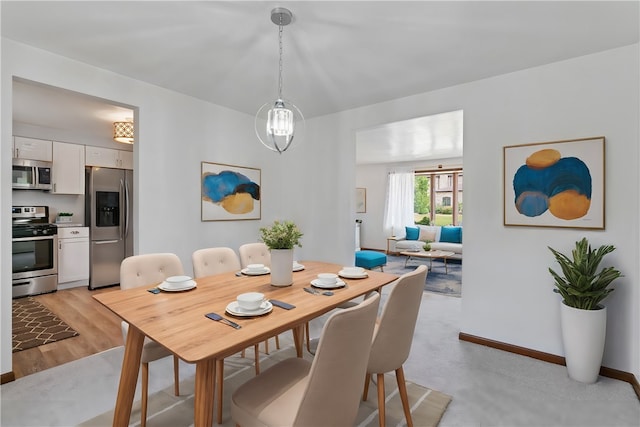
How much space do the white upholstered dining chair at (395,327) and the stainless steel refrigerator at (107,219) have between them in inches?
185

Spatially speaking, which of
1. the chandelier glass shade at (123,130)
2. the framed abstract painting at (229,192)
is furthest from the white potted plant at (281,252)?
the chandelier glass shade at (123,130)

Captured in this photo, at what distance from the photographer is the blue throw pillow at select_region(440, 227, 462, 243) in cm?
722

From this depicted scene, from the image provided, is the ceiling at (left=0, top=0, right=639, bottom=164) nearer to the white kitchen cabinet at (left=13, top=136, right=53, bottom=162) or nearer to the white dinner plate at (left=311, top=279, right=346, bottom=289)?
the white dinner plate at (left=311, top=279, right=346, bottom=289)

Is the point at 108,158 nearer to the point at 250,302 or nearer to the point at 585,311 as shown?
the point at 250,302

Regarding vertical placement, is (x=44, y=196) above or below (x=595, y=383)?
above

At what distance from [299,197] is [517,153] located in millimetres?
2581

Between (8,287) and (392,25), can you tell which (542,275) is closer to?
(392,25)

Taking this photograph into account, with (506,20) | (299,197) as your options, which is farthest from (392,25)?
(299,197)

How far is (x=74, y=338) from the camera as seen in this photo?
3000 mm

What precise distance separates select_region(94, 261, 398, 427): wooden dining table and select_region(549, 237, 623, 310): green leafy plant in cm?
138

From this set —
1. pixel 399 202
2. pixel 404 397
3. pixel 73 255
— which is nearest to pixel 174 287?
pixel 404 397

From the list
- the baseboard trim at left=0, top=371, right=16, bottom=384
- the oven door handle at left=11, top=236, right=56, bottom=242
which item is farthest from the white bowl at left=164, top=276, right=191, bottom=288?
the oven door handle at left=11, top=236, right=56, bottom=242

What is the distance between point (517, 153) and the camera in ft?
9.12

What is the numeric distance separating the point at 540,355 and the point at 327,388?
2.50 m
